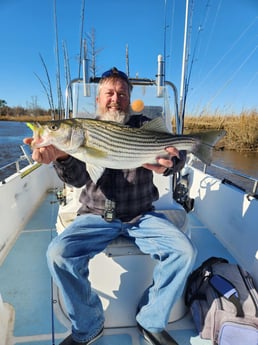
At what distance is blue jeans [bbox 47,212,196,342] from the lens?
1.59 meters

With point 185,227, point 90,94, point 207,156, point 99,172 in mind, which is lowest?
point 185,227

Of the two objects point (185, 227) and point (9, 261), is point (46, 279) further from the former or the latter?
point (185, 227)

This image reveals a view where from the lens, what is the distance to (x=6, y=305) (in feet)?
6.87

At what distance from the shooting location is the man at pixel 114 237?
1.60m

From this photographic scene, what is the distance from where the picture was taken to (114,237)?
6.08 ft

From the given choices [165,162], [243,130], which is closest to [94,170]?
[165,162]

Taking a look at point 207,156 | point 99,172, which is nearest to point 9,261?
point 99,172

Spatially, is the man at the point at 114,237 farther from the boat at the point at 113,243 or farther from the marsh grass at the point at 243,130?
the marsh grass at the point at 243,130

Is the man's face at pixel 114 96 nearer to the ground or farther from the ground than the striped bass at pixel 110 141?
farther from the ground

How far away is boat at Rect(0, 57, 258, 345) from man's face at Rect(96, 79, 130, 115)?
36.8 inches

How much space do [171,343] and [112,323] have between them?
50 cm

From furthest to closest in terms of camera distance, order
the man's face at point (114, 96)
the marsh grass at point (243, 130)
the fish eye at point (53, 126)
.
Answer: the marsh grass at point (243, 130), the man's face at point (114, 96), the fish eye at point (53, 126)

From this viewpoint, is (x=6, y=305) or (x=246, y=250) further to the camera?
(x=246, y=250)

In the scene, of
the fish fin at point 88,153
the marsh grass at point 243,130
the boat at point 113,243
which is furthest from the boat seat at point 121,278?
the marsh grass at point 243,130
